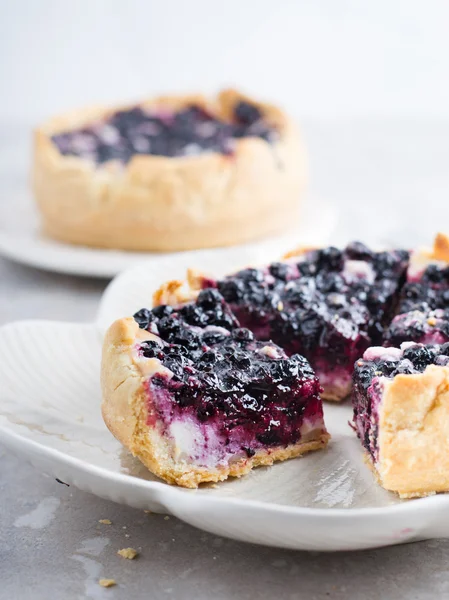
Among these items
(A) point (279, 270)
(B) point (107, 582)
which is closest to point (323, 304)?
(A) point (279, 270)

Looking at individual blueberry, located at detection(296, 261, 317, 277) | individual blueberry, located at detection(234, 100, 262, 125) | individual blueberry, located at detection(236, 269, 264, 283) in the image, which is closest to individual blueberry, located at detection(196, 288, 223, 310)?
individual blueberry, located at detection(236, 269, 264, 283)

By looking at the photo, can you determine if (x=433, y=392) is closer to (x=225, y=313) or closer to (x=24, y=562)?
(x=225, y=313)

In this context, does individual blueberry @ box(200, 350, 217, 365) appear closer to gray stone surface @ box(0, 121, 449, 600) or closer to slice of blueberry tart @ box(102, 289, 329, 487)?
slice of blueberry tart @ box(102, 289, 329, 487)

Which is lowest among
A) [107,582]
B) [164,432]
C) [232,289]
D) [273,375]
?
[107,582]

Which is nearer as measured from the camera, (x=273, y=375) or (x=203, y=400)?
(x=203, y=400)

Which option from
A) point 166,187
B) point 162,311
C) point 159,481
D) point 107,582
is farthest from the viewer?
point 166,187

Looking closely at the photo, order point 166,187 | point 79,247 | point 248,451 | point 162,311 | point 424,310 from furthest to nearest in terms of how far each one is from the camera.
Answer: point 79,247, point 166,187, point 424,310, point 162,311, point 248,451

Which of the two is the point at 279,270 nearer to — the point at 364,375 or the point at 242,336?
the point at 242,336

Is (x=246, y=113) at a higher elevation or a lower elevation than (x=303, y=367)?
higher
